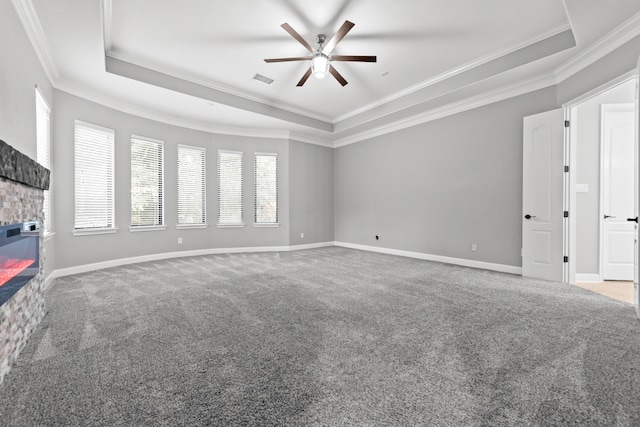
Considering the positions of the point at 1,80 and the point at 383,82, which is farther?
the point at 383,82

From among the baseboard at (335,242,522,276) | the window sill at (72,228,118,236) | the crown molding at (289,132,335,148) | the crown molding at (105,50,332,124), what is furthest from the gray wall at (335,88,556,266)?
the window sill at (72,228,118,236)

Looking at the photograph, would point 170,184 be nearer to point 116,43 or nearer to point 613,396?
point 116,43

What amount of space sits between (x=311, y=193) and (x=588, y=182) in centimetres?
538

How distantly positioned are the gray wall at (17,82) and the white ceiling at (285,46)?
0.21 m

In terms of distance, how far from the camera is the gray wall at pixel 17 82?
8.00 ft

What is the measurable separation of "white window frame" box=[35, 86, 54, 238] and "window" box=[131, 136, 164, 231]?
1.35m

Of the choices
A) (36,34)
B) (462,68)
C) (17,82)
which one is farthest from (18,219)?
(462,68)

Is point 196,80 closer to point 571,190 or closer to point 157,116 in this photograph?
point 157,116

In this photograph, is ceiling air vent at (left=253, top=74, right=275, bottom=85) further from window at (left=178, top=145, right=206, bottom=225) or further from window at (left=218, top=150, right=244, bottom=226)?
window at (left=178, top=145, right=206, bottom=225)

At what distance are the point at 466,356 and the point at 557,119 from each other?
388 centimetres

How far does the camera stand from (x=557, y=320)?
2664 millimetres

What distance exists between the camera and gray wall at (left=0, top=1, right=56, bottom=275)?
244 centimetres

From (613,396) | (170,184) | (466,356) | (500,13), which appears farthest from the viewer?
(170,184)

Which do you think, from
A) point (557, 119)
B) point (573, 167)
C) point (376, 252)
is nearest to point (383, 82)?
point (557, 119)
